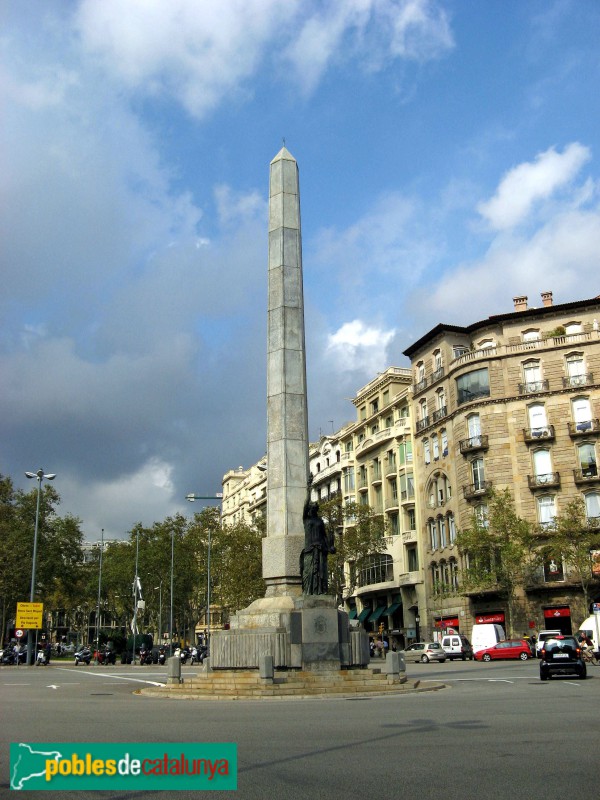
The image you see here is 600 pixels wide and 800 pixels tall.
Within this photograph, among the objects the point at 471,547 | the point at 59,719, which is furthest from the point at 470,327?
the point at 59,719

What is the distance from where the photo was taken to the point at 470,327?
206 ft

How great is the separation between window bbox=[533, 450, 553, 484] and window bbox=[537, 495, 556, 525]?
1221mm

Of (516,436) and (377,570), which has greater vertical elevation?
(516,436)

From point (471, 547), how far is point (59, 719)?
41.3 m

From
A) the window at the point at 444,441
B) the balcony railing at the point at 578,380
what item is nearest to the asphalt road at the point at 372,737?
the balcony railing at the point at 578,380

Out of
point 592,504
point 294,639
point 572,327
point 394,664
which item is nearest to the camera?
point 294,639

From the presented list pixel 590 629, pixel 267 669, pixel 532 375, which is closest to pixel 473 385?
pixel 532 375

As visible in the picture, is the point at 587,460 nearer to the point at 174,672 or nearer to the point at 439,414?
the point at 439,414

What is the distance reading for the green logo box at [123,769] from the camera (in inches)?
299

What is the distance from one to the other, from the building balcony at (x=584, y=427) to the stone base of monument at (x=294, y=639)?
37.0m

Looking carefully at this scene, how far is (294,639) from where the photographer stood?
21.6m

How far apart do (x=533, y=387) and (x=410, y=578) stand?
17745 millimetres

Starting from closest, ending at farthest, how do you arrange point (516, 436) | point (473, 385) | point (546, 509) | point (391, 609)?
point (546, 509) → point (516, 436) → point (473, 385) → point (391, 609)

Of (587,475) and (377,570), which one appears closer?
(587,475)
